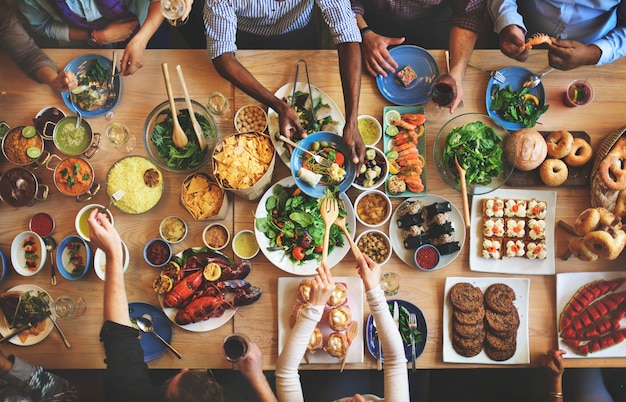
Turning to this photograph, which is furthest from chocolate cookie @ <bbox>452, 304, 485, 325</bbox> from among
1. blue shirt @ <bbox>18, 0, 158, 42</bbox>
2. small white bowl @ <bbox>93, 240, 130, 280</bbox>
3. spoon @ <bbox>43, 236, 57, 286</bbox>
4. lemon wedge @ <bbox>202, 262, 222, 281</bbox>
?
blue shirt @ <bbox>18, 0, 158, 42</bbox>

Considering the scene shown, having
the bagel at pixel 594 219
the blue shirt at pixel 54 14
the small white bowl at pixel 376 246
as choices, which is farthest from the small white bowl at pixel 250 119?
the bagel at pixel 594 219

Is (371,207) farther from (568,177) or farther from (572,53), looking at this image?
(572,53)

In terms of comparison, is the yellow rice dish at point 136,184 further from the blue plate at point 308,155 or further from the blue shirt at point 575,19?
the blue shirt at point 575,19

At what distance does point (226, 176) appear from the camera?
182 centimetres

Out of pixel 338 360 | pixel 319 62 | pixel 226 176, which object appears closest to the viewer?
pixel 226 176

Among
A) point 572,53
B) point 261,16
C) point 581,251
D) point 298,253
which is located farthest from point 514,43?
point 298,253

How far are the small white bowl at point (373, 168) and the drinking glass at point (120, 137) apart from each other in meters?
1.18

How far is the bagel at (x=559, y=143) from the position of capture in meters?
1.99

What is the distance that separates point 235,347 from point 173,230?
2.15 feet

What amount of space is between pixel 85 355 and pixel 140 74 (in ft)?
4.78

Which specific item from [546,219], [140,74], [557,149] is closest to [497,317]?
[546,219]

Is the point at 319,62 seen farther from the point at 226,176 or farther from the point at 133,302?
the point at 133,302

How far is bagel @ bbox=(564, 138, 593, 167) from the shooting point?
6.61ft

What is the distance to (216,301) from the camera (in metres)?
1.93
